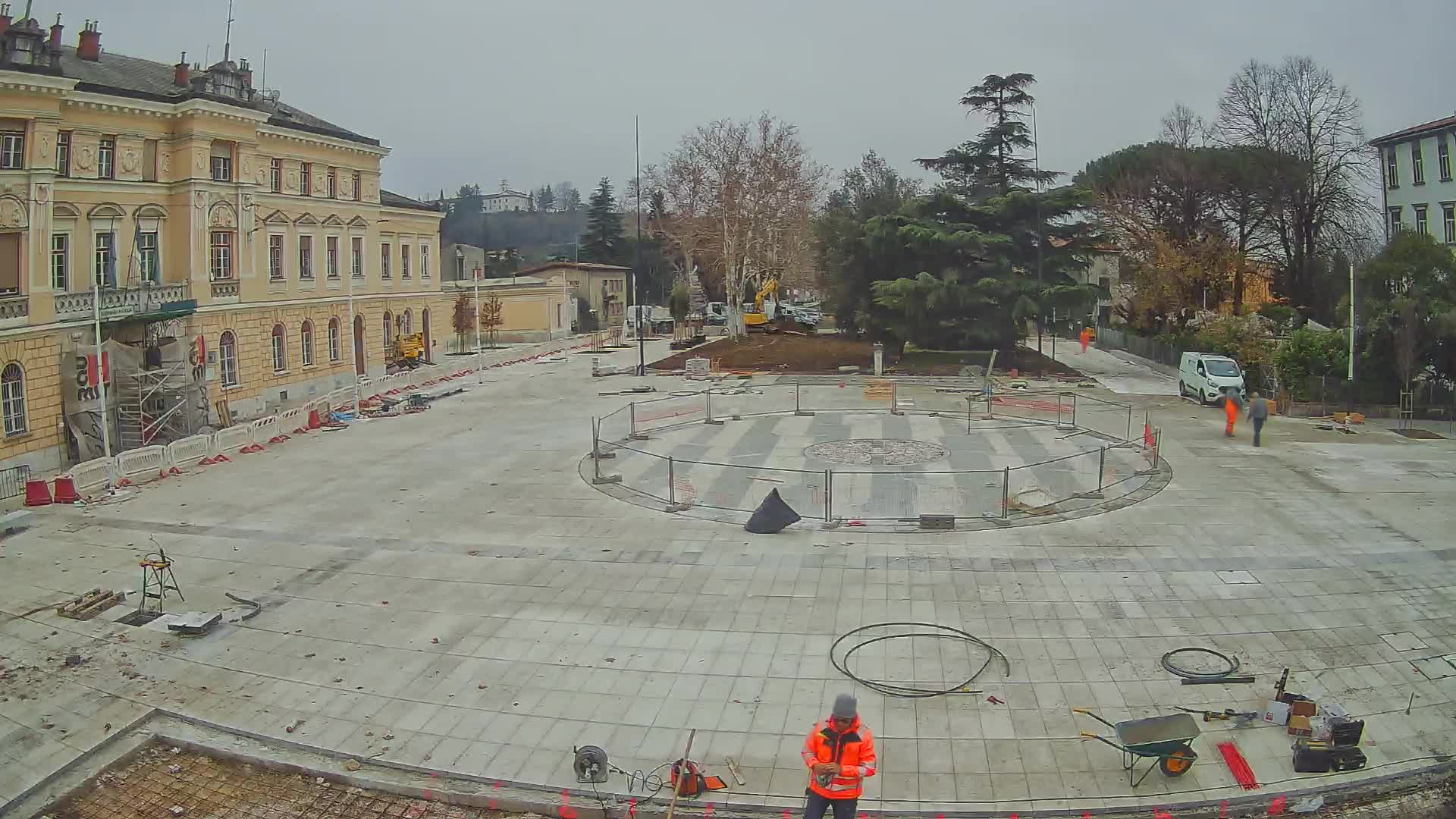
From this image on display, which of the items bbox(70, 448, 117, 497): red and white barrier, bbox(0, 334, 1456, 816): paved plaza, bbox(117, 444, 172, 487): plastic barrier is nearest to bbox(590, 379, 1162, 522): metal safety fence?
bbox(0, 334, 1456, 816): paved plaza

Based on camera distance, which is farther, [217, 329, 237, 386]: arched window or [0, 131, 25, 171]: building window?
[217, 329, 237, 386]: arched window

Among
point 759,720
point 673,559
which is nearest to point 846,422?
point 673,559

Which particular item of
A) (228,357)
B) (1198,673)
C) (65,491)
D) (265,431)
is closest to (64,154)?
(228,357)

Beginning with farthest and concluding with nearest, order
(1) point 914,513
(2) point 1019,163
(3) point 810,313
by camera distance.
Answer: (3) point 810,313 < (2) point 1019,163 < (1) point 914,513

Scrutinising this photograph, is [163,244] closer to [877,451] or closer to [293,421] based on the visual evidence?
[293,421]

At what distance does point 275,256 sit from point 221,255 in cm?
339

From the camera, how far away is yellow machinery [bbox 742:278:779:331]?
63375 millimetres

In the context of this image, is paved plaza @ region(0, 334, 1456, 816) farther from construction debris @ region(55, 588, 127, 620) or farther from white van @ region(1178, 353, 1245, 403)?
white van @ region(1178, 353, 1245, 403)

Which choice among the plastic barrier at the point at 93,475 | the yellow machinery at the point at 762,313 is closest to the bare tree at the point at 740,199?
the yellow machinery at the point at 762,313

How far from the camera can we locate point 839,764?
7.71m

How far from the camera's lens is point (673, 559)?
1593 centimetres

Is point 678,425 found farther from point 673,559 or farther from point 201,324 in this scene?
point 201,324

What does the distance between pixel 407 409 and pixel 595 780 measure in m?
25.7

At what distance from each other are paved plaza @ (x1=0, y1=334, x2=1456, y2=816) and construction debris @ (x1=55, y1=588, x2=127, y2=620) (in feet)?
0.84
